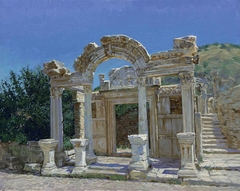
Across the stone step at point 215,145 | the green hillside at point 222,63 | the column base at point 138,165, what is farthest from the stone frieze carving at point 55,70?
the green hillside at point 222,63

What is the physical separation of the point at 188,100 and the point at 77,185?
4387 millimetres

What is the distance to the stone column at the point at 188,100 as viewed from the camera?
769 cm

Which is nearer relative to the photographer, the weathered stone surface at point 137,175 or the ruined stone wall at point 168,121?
the weathered stone surface at point 137,175

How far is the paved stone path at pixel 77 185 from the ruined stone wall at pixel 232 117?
642 centimetres

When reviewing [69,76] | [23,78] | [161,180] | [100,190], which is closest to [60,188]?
[100,190]

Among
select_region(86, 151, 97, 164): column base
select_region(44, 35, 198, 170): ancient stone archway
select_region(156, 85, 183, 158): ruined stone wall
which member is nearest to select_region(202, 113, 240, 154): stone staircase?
select_region(156, 85, 183, 158): ruined stone wall

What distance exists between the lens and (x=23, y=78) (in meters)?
11.9

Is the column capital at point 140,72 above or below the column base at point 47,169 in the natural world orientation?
above

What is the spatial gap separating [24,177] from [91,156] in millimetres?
2379

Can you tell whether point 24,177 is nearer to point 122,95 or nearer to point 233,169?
point 122,95

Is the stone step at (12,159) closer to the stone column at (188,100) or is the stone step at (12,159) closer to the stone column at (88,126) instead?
the stone column at (88,126)

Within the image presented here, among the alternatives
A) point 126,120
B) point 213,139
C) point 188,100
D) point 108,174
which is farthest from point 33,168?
point 213,139

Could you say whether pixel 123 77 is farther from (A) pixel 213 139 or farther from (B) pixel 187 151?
(A) pixel 213 139

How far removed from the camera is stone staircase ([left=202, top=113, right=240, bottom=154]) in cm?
1091
